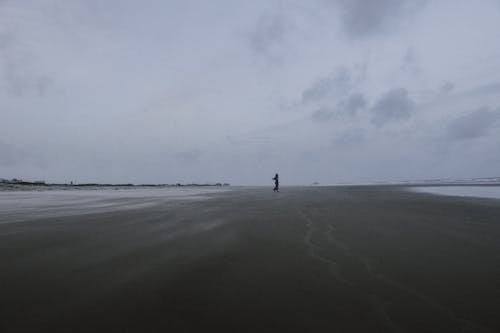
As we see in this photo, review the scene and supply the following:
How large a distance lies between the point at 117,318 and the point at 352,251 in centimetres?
438

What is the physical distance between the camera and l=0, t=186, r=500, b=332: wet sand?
2.70 metres

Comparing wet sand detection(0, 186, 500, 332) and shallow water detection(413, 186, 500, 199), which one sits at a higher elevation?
shallow water detection(413, 186, 500, 199)

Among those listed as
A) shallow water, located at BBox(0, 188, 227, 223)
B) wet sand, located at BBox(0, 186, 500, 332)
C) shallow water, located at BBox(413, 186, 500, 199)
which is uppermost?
shallow water, located at BBox(413, 186, 500, 199)

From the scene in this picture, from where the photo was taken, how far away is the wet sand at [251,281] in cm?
270

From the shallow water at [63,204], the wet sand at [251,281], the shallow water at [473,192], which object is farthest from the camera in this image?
the shallow water at [473,192]

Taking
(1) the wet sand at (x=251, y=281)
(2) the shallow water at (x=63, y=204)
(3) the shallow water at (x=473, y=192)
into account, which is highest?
(3) the shallow water at (x=473, y=192)

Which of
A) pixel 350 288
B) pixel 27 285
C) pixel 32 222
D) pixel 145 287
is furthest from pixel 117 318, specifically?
pixel 32 222

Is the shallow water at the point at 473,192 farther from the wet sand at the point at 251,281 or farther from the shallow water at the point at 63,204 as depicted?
the shallow water at the point at 63,204

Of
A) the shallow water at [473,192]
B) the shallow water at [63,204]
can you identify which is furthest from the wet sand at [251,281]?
the shallow water at [473,192]

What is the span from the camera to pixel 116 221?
364 inches

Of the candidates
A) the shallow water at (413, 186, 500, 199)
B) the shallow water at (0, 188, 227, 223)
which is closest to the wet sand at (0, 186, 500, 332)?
the shallow water at (0, 188, 227, 223)

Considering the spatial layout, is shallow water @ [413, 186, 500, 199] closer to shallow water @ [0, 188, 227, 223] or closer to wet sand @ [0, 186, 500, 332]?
wet sand @ [0, 186, 500, 332]

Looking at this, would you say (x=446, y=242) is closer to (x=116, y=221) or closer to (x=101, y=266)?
(x=101, y=266)

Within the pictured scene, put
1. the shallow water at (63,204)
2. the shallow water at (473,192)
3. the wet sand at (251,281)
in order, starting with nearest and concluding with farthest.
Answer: the wet sand at (251,281) → the shallow water at (63,204) → the shallow water at (473,192)
